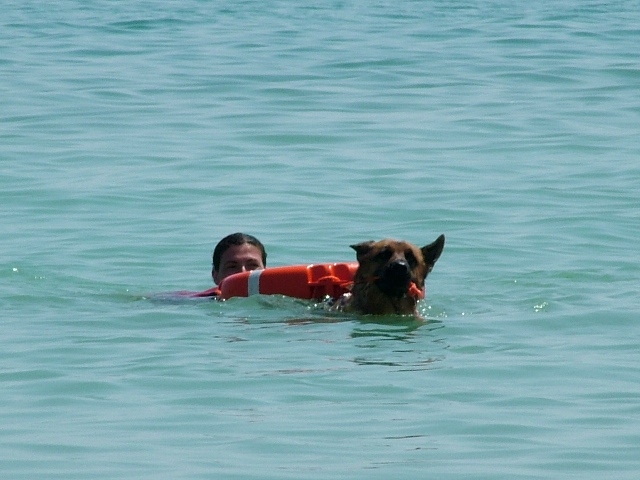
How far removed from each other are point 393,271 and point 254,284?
1.42m

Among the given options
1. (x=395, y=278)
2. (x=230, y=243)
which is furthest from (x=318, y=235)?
(x=395, y=278)

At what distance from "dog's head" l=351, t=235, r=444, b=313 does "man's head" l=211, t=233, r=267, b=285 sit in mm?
1601

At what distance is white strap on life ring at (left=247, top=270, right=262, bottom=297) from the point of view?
36.3 ft

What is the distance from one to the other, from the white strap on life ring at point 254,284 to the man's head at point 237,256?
0.75 metres

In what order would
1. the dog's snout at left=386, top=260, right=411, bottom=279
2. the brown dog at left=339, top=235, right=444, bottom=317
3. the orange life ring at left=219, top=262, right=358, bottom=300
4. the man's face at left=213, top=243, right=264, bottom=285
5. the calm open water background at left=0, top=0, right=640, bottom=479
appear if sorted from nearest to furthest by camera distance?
the calm open water background at left=0, top=0, right=640, bottom=479 < the dog's snout at left=386, top=260, right=411, bottom=279 < the brown dog at left=339, top=235, right=444, bottom=317 < the orange life ring at left=219, top=262, right=358, bottom=300 < the man's face at left=213, top=243, right=264, bottom=285

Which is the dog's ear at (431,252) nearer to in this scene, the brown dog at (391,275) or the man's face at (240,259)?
the brown dog at (391,275)

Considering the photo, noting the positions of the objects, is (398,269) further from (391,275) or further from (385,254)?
(385,254)

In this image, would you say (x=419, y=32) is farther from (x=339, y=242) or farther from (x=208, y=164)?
(x=339, y=242)

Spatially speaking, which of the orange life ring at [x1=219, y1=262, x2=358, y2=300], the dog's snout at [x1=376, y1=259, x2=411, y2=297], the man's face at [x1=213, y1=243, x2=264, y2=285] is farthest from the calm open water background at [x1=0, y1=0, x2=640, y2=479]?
the man's face at [x1=213, y1=243, x2=264, y2=285]

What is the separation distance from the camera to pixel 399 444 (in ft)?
24.3

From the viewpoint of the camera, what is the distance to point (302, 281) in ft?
36.0

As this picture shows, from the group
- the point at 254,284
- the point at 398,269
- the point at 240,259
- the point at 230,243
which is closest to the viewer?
the point at 398,269

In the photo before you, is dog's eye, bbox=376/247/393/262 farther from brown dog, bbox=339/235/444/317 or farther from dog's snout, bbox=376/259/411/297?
dog's snout, bbox=376/259/411/297

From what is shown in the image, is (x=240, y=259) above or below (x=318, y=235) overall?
above
